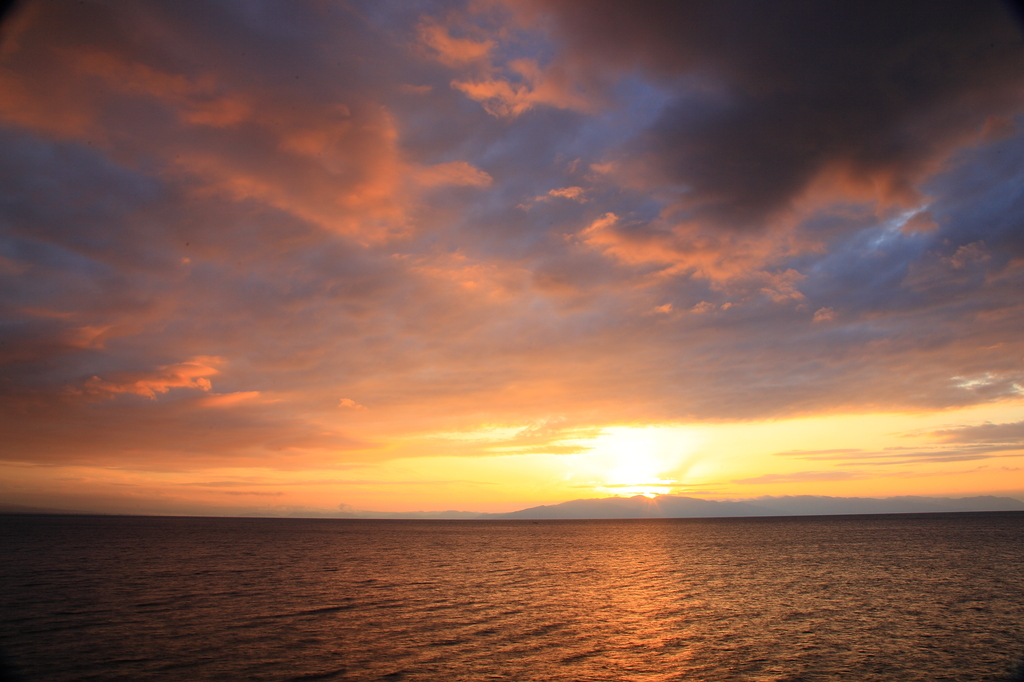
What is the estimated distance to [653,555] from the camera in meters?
99.0

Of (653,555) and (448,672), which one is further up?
(448,672)

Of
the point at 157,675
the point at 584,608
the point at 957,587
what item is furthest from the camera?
the point at 957,587

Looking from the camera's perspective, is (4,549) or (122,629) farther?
(4,549)

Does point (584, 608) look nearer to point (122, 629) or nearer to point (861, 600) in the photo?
point (861, 600)

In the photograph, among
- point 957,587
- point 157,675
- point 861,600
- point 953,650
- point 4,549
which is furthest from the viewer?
point 4,549

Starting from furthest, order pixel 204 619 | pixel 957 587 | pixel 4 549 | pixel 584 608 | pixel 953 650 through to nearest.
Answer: pixel 4 549
pixel 957 587
pixel 584 608
pixel 204 619
pixel 953 650

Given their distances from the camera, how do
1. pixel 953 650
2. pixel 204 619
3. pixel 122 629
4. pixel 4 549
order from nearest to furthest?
1. pixel 953 650
2. pixel 122 629
3. pixel 204 619
4. pixel 4 549

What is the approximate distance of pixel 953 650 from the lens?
30.2 metres

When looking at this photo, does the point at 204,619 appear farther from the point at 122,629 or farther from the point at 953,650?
the point at 953,650

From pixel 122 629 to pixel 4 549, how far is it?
90.3 m

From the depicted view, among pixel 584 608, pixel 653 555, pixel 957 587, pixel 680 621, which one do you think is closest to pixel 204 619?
pixel 584 608

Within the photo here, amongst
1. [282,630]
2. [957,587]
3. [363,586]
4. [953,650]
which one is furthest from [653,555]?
[282,630]

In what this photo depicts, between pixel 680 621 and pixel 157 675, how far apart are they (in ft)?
103

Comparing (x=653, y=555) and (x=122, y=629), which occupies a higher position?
(x=122, y=629)
